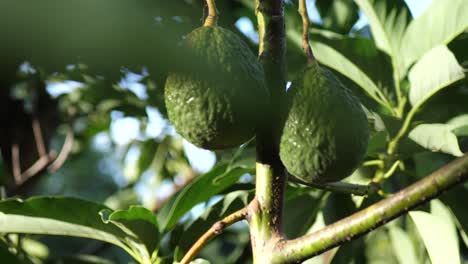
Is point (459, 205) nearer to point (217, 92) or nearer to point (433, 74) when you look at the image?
point (433, 74)

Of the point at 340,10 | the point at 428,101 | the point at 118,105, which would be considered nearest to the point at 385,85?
the point at 428,101

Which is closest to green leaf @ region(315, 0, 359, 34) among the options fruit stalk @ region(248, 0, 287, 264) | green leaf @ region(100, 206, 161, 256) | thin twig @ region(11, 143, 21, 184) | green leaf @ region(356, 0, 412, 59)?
green leaf @ region(356, 0, 412, 59)

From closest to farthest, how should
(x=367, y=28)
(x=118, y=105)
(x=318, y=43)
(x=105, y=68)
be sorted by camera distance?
(x=105, y=68) → (x=318, y=43) → (x=367, y=28) → (x=118, y=105)

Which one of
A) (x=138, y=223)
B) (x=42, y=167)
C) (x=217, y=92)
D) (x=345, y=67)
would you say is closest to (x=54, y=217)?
(x=138, y=223)

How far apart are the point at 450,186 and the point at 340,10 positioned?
0.94 meters

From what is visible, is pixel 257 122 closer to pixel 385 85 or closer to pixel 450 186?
pixel 450 186

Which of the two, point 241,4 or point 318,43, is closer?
point 318,43

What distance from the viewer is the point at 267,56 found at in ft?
2.33

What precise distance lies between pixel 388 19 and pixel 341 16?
190 mm

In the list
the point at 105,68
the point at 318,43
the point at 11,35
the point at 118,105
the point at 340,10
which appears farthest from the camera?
the point at 118,105

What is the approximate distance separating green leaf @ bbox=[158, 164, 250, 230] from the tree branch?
0.37 meters

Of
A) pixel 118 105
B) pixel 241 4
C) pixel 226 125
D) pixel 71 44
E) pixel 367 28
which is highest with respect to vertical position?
pixel 71 44

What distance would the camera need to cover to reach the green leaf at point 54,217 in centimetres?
99

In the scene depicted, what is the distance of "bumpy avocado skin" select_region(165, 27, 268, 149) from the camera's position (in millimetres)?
729
